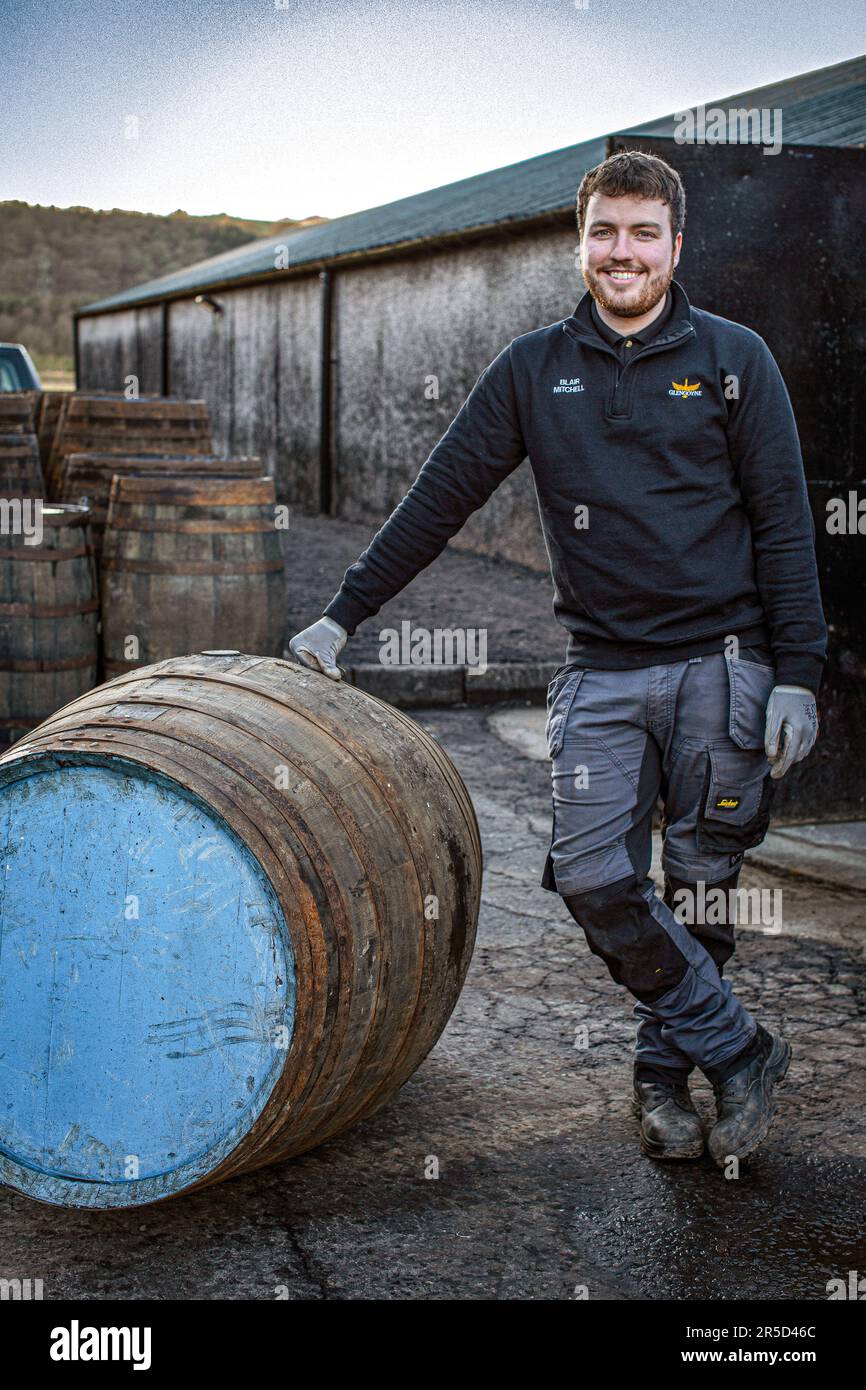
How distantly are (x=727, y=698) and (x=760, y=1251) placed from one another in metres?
1.06

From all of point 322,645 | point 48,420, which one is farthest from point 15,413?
point 322,645

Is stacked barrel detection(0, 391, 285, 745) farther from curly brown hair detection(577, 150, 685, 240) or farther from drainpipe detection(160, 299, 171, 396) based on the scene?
drainpipe detection(160, 299, 171, 396)

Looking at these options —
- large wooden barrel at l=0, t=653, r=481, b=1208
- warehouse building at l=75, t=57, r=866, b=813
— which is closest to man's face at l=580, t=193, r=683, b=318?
large wooden barrel at l=0, t=653, r=481, b=1208

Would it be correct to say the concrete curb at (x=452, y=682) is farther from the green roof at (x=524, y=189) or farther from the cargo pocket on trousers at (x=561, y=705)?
the cargo pocket on trousers at (x=561, y=705)

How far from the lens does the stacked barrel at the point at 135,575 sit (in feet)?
17.7

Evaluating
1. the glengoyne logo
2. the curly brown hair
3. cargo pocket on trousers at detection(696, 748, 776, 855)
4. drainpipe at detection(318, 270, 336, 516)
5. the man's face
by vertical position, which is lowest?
cargo pocket on trousers at detection(696, 748, 776, 855)

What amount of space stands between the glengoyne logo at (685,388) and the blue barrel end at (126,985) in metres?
1.22

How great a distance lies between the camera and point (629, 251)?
2.75m

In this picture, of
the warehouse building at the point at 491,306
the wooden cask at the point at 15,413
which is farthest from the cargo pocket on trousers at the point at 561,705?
the wooden cask at the point at 15,413

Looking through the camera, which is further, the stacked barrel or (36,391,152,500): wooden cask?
(36,391,152,500): wooden cask

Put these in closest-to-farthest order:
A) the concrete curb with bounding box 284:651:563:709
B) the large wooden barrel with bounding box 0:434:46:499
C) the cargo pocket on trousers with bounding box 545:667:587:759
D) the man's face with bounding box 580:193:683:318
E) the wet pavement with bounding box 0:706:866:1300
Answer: the wet pavement with bounding box 0:706:866:1300 → the man's face with bounding box 580:193:683:318 → the cargo pocket on trousers with bounding box 545:667:587:759 → the large wooden barrel with bounding box 0:434:46:499 → the concrete curb with bounding box 284:651:563:709

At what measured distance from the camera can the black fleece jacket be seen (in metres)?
2.78

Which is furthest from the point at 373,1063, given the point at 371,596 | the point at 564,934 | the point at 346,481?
the point at 346,481

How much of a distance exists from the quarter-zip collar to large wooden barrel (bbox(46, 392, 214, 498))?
593cm
